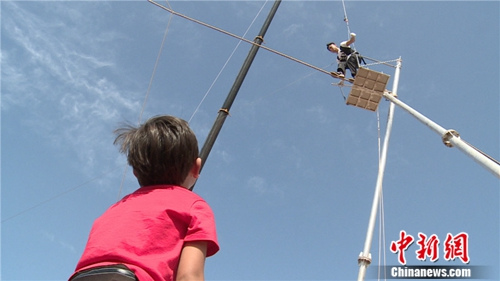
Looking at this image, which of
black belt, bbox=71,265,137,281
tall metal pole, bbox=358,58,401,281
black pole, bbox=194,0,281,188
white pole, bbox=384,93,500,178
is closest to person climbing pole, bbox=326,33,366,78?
tall metal pole, bbox=358,58,401,281

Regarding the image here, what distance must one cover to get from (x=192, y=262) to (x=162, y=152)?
0.50 m

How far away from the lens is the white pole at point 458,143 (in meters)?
4.54

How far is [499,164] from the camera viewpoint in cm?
459

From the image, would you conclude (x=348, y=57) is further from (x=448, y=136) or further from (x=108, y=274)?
(x=108, y=274)

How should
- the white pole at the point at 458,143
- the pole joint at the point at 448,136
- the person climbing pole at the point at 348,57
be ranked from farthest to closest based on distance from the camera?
the person climbing pole at the point at 348,57
the pole joint at the point at 448,136
the white pole at the point at 458,143

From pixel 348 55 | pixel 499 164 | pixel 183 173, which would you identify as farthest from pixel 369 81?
pixel 183 173

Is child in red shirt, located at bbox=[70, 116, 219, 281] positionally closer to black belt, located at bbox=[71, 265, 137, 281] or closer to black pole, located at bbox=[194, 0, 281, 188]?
black belt, located at bbox=[71, 265, 137, 281]

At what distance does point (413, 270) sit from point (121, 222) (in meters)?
10.1

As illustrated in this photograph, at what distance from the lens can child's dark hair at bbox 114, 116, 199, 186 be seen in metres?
1.69

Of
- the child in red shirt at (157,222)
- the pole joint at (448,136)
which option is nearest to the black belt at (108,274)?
the child in red shirt at (157,222)

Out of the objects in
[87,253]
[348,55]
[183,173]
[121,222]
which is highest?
[348,55]

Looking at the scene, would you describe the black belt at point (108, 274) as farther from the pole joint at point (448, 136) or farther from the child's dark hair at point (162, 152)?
the pole joint at point (448, 136)

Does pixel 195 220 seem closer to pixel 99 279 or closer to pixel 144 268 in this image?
pixel 144 268

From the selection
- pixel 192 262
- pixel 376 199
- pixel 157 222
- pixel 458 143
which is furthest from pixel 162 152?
pixel 376 199
